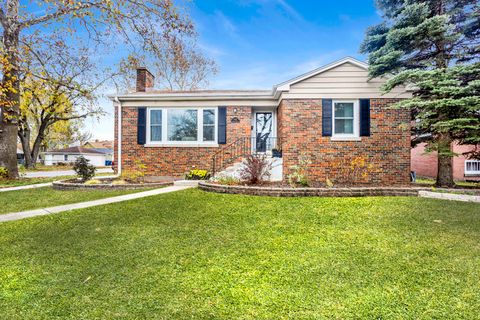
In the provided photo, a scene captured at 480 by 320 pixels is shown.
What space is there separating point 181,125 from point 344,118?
20.4 feet

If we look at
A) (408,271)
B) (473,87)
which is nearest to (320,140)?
(473,87)

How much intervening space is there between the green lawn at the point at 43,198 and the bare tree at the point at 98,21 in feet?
12.4

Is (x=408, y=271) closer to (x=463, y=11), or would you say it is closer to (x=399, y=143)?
(x=399, y=143)

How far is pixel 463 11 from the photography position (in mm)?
7621

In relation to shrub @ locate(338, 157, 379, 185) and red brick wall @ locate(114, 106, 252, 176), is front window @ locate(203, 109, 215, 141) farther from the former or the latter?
shrub @ locate(338, 157, 379, 185)

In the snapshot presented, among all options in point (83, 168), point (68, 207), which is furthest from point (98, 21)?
point (68, 207)

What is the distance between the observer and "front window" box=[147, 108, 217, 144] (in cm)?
1078

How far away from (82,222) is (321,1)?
12654mm

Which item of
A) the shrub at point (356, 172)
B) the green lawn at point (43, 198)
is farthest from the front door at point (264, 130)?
the green lawn at point (43, 198)

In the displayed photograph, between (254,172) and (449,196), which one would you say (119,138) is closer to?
(254,172)

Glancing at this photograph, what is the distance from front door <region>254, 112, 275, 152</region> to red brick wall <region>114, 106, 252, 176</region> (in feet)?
4.01

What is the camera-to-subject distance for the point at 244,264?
3.09m

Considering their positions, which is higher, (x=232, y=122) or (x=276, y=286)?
(x=232, y=122)

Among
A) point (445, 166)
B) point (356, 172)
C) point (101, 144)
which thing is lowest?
point (356, 172)
